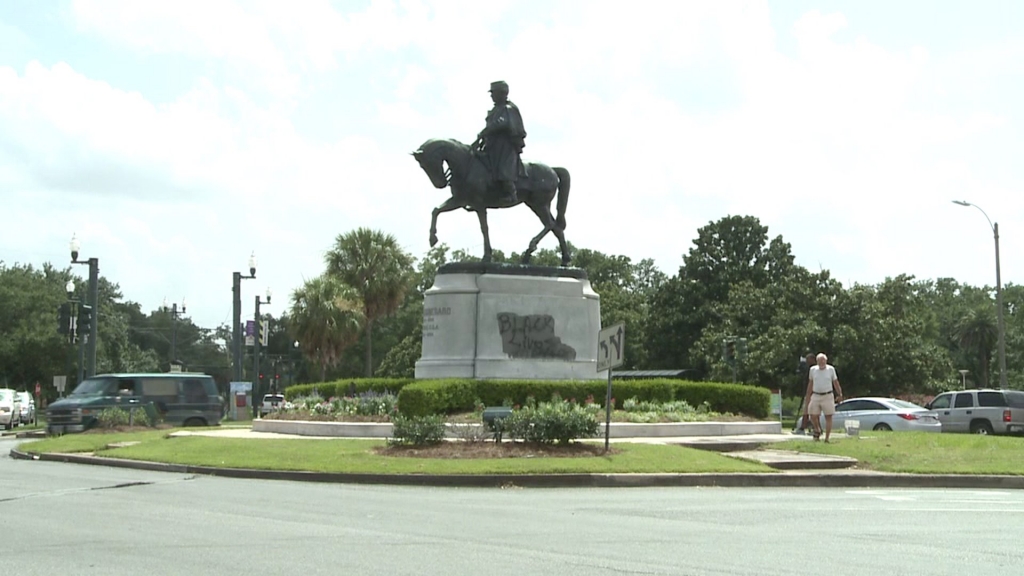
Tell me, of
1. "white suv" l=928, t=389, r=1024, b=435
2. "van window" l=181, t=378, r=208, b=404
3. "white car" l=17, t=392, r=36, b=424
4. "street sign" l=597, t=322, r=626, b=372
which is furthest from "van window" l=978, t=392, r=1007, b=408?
"white car" l=17, t=392, r=36, b=424

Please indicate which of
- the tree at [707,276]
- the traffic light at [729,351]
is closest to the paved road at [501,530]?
the traffic light at [729,351]

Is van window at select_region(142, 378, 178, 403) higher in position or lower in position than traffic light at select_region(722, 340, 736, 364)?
lower

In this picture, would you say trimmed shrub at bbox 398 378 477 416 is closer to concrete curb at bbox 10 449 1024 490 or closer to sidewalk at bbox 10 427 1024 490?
sidewalk at bbox 10 427 1024 490

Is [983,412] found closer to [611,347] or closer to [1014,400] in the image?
[1014,400]

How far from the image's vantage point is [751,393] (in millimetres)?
29219

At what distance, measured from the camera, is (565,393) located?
27234 mm

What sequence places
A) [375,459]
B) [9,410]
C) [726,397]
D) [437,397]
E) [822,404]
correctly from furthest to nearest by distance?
[9,410]
[726,397]
[437,397]
[822,404]
[375,459]

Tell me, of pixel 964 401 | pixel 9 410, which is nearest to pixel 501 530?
pixel 964 401

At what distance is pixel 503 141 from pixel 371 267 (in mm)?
26905

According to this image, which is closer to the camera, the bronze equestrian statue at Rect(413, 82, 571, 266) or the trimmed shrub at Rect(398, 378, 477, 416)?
the trimmed shrub at Rect(398, 378, 477, 416)

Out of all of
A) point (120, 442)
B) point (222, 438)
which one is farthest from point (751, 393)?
point (120, 442)

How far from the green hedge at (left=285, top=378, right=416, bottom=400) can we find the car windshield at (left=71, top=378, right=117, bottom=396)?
4.90 meters

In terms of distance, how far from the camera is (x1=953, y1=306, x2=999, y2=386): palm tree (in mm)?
90312

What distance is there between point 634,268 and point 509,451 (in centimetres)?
8956
